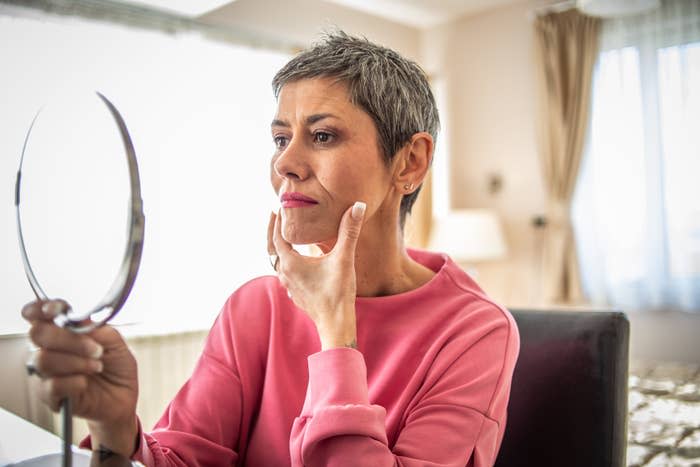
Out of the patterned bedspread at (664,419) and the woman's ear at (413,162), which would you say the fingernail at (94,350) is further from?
the patterned bedspread at (664,419)

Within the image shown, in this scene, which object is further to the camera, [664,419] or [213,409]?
[664,419]

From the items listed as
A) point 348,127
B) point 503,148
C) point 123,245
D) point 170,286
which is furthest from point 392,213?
point 503,148

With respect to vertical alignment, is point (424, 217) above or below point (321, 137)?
below

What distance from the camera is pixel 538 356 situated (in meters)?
0.96

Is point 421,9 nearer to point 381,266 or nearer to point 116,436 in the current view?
point 381,266

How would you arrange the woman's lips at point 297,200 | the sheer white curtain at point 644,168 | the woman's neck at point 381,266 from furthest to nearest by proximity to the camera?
the sheer white curtain at point 644,168 < the woman's neck at point 381,266 < the woman's lips at point 297,200

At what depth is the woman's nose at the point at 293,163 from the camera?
2.59 ft

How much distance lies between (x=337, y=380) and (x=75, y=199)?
377 millimetres

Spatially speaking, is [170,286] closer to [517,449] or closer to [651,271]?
[517,449]

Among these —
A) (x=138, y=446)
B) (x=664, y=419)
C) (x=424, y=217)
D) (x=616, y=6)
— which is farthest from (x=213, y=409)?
(x=424, y=217)

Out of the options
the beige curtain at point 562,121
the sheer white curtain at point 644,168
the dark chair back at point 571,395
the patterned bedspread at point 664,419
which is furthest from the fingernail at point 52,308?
the beige curtain at point 562,121

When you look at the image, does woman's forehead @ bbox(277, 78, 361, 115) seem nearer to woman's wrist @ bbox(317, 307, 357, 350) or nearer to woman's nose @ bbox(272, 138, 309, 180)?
woman's nose @ bbox(272, 138, 309, 180)

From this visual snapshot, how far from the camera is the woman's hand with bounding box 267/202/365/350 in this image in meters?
0.77

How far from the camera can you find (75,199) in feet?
1.65
